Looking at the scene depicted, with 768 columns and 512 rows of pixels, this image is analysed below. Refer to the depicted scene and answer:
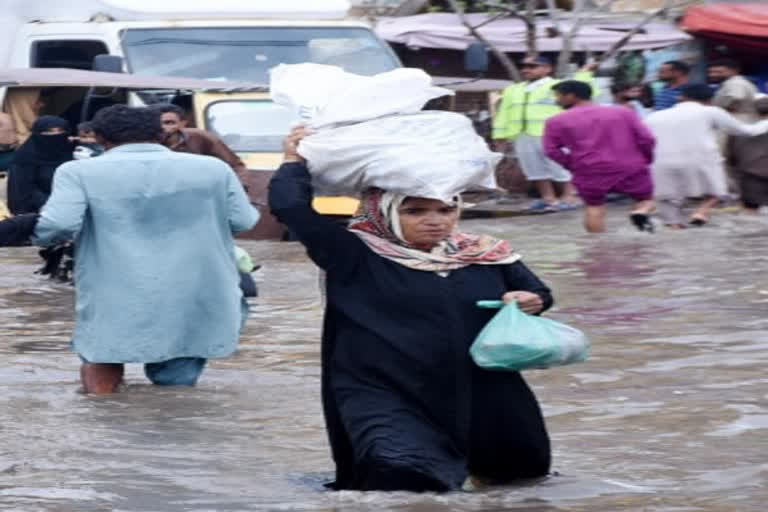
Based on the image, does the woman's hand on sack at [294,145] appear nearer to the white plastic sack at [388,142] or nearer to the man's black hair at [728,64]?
the white plastic sack at [388,142]

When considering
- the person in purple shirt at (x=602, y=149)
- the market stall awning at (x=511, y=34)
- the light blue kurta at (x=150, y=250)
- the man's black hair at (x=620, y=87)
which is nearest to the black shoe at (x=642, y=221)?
the person in purple shirt at (x=602, y=149)

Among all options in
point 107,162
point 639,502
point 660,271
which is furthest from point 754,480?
point 660,271

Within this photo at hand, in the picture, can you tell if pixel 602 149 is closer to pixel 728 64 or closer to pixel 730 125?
pixel 730 125

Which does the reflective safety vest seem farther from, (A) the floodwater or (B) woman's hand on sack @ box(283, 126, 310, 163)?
(B) woman's hand on sack @ box(283, 126, 310, 163)

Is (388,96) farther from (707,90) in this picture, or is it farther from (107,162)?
(707,90)

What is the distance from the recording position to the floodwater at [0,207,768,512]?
6305 millimetres

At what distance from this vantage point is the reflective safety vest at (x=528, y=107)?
18781 millimetres

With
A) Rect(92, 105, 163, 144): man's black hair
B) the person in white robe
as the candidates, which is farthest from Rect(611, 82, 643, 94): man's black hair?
Rect(92, 105, 163, 144): man's black hair

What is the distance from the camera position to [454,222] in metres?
5.68

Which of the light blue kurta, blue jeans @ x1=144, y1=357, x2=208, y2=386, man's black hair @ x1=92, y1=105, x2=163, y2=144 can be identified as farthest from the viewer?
blue jeans @ x1=144, y1=357, x2=208, y2=386

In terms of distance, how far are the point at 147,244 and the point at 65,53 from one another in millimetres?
9531

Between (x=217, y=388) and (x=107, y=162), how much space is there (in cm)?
150

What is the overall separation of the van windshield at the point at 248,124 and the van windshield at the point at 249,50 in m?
0.44

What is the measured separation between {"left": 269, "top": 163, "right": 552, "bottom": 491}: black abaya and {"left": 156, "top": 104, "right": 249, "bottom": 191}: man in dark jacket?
6974 mm
